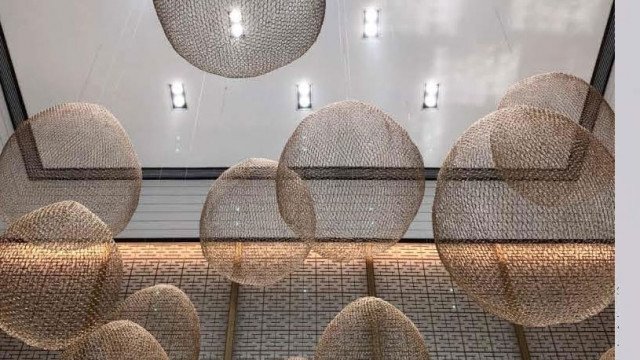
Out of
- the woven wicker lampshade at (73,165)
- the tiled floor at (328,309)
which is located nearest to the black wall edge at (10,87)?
the tiled floor at (328,309)

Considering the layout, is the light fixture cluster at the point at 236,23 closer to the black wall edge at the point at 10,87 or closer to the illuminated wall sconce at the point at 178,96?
the illuminated wall sconce at the point at 178,96

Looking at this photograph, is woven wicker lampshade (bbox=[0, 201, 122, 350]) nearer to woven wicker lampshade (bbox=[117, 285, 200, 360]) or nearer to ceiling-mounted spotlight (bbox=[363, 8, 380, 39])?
woven wicker lampshade (bbox=[117, 285, 200, 360])

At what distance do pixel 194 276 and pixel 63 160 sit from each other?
3.97 meters

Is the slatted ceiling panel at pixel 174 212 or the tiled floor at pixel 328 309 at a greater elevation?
the slatted ceiling panel at pixel 174 212

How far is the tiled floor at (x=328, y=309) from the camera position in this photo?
8188 millimetres

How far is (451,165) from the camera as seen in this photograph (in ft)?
11.7

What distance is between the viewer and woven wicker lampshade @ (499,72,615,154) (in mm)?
4656

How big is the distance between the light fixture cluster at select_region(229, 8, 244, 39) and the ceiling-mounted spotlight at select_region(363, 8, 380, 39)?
14.6ft

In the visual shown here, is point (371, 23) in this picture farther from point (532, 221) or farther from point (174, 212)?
point (532, 221)

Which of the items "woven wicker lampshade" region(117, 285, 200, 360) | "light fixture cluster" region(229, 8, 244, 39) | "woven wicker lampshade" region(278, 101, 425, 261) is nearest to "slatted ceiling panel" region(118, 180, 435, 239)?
"woven wicker lampshade" region(117, 285, 200, 360)

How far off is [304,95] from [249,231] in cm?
388

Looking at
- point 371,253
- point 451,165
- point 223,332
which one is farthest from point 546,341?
point 451,165

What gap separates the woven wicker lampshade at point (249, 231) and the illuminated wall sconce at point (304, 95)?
3423 millimetres

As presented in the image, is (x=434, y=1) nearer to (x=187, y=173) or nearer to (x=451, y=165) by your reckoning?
(x=187, y=173)
